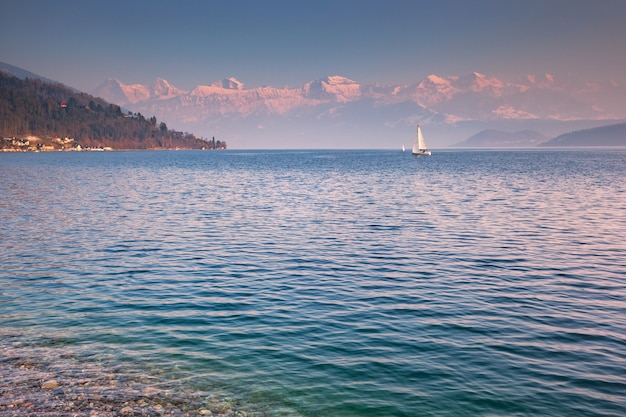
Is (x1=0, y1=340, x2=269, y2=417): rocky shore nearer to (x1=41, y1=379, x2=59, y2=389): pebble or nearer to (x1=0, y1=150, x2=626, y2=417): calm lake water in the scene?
(x1=41, y1=379, x2=59, y2=389): pebble

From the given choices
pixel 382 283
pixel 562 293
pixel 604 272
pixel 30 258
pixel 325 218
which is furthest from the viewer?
pixel 325 218

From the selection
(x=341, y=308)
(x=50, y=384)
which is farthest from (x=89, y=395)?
(x=341, y=308)

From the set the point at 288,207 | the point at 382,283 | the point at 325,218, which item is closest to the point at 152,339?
the point at 382,283

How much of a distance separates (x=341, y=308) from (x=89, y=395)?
12.3 metres

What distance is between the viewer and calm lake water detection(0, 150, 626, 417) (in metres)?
15.9

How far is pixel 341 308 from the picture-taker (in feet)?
79.2

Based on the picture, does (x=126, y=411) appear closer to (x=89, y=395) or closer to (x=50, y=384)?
(x=89, y=395)

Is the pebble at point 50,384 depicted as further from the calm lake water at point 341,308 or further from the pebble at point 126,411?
the pebble at point 126,411

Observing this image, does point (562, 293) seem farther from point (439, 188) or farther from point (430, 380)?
point (439, 188)

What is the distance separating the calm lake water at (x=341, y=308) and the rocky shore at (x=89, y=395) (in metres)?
0.57

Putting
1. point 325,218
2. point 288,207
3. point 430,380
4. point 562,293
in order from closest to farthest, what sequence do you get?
1. point 430,380
2. point 562,293
3. point 325,218
4. point 288,207

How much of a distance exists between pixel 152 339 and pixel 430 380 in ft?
36.6

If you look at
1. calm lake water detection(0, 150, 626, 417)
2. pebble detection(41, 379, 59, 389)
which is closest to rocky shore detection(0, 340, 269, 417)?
pebble detection(41, 379, 59, 389)

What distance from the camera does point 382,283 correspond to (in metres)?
28.9
